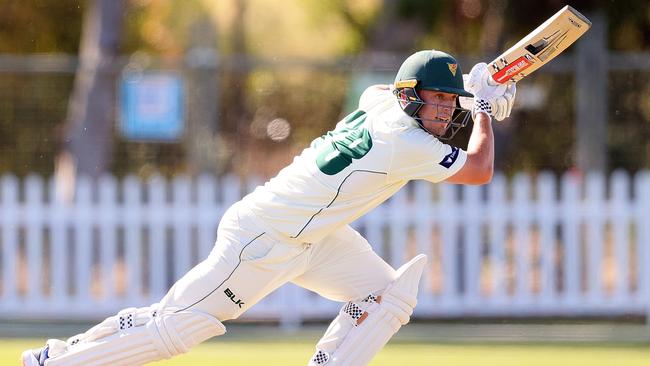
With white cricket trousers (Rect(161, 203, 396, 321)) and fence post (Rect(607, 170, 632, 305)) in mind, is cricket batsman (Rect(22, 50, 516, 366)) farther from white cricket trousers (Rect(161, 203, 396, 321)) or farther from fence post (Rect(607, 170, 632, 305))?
fence post (Rect(607, 170, 632, 305))

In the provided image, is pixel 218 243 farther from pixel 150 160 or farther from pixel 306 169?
pixel 150 160

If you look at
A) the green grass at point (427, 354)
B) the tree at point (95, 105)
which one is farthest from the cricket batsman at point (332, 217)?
the tree at point (95, 105)

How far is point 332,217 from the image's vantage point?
211 inches

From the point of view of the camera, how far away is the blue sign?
36.8 ft

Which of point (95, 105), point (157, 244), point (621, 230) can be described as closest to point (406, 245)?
point (621, 230)

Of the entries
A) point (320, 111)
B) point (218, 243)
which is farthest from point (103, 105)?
point (218, 243)

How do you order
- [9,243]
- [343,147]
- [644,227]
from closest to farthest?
[343,147] → [644,227] → [9,243]

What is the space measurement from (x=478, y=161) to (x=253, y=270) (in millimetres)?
977

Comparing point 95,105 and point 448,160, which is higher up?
point 95,105

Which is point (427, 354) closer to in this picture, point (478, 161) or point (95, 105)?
point (478, 161)

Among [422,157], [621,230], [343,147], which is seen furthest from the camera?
[621,230]

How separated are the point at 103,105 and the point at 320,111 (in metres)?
2.03

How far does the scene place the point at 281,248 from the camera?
5340 mm

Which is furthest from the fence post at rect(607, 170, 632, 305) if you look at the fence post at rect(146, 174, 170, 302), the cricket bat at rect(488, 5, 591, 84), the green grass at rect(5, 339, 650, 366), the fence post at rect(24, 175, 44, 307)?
the cricket bat at rect(488, 5, 591, 84)
